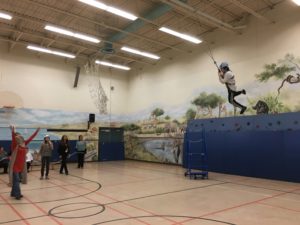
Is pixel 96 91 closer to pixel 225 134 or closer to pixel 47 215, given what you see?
pixel 225 134

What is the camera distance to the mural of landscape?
32.4 ft

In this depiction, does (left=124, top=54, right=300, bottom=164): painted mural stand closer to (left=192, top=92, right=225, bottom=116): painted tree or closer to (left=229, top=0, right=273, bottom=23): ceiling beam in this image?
(left=192, top=92, right=225, bottom=116): painted tree

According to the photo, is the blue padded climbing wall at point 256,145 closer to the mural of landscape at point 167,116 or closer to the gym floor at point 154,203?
the gym floor at point 154,203

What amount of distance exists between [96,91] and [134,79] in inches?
121

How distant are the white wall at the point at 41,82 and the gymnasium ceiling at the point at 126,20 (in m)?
0.87

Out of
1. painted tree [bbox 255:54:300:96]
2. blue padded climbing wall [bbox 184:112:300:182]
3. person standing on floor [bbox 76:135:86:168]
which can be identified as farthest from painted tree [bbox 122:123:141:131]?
painted tree [bbox 255:54:300:96]

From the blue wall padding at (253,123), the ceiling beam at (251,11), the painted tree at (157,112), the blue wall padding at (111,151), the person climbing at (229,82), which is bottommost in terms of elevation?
the blue wall padding at (111,151)

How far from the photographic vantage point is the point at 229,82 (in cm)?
1113

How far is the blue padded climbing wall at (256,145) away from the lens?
28.8ft

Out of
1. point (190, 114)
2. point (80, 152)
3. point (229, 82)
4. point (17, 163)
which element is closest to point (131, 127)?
point (80, 152)

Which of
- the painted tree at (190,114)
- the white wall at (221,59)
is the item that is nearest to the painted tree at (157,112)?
the white wall at (221,59)

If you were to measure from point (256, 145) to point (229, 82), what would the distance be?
9.51ft

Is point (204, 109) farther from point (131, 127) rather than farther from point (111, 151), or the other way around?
point (111, 151)

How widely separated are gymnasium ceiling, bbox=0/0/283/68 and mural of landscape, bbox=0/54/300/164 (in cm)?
254
